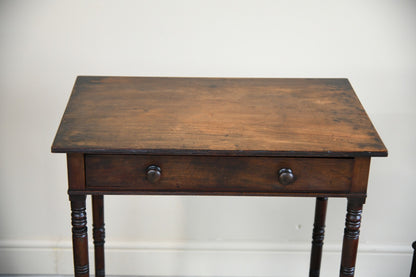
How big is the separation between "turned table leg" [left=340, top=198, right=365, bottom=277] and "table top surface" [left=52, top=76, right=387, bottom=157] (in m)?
0.19

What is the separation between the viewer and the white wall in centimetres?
255

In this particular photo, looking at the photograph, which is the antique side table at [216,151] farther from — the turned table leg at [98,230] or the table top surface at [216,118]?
the turned table leg at [98,230]

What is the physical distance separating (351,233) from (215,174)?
49 cm

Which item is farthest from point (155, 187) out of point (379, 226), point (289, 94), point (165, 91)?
point (379, 226)

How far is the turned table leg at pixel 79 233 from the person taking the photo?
1989 mm

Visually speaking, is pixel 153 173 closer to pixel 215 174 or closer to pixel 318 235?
pixel 215 174

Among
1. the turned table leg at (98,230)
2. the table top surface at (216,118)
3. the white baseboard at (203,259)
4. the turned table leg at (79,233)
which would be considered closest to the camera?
the table top surface at (216,118)

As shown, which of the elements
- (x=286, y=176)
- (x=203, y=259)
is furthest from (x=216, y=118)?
(x=203, y=259)

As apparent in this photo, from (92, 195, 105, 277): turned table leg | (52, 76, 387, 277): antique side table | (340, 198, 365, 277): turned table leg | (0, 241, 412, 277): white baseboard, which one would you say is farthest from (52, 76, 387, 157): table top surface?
(0, 241, 412, 277): white baseboard

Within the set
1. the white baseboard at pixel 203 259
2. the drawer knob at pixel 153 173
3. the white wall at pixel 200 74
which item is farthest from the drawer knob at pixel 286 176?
the white baseboard at pixel 203 259

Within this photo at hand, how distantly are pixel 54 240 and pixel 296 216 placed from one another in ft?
3.65

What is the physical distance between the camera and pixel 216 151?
187 centimetres

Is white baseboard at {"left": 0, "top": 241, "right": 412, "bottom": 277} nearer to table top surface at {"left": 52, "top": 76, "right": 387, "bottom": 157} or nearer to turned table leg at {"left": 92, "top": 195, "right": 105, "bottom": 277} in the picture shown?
turned table leg at {"left": 92, "top": 195, "right": 105, "bottom": 277}

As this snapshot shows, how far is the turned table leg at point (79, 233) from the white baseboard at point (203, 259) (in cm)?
76
